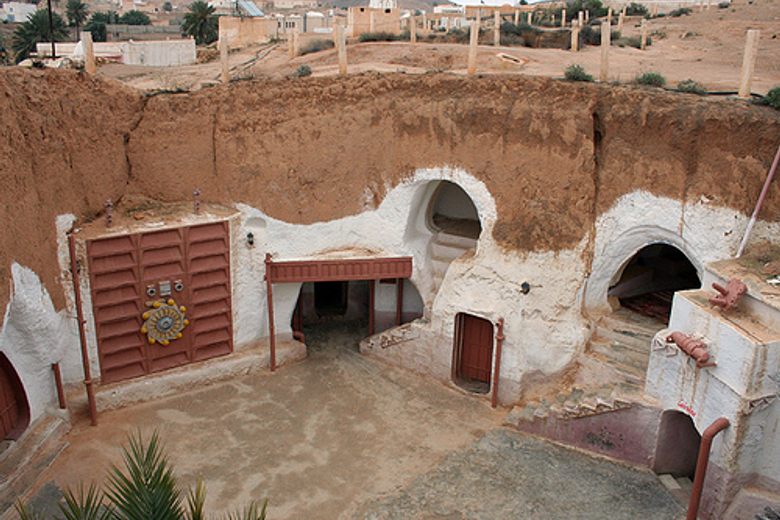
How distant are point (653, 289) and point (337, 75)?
9.48 meters

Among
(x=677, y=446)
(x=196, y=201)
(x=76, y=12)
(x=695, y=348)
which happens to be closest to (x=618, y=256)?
→ (x=695, y=348)

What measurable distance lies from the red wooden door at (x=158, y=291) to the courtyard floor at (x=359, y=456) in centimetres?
101

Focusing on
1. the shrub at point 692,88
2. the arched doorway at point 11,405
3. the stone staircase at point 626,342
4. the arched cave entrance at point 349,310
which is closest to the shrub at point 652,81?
the shrub at point 692,88

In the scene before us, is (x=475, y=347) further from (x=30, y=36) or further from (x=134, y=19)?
(x=134, y=19)

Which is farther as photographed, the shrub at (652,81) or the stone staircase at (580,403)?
the shrub at (652,81)

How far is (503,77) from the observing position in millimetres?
15914

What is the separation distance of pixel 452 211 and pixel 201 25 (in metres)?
34.7

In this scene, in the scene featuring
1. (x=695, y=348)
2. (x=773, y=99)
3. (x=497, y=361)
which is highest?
(x=773, y=99)

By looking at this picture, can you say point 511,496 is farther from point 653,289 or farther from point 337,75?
point 337,75

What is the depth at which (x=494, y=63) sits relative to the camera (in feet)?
64.3

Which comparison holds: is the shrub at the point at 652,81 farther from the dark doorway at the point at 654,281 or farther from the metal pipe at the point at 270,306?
the metal pipe at the point at 270,306

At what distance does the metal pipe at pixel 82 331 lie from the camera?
46.5 ft

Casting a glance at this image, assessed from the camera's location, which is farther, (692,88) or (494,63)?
(494,63)

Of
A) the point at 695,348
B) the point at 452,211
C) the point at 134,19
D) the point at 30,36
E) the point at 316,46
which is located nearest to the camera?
the point at 695,348
